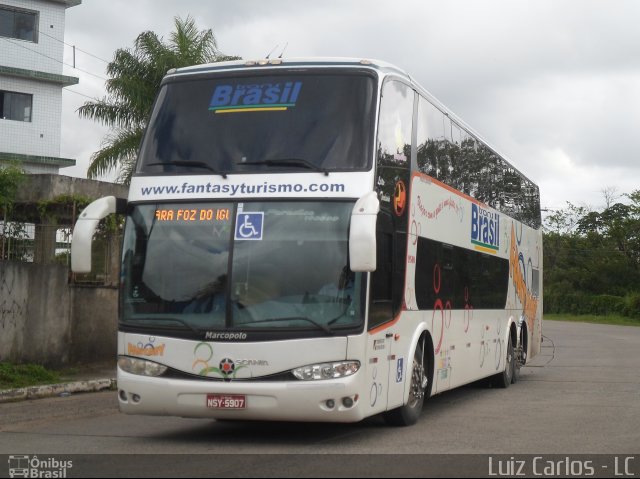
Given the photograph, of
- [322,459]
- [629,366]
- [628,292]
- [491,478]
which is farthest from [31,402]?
[628,292]

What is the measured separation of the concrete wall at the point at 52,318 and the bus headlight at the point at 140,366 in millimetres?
6500

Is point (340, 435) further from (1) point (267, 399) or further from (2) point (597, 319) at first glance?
(2) point (597, 319)

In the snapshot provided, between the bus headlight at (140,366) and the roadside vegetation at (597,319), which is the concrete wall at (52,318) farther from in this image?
the roadside vegetation at (597,319)

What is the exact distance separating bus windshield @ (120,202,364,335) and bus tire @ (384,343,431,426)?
212 centimetres

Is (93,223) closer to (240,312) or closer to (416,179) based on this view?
(240,312)

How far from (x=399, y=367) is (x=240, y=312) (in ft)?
7.25

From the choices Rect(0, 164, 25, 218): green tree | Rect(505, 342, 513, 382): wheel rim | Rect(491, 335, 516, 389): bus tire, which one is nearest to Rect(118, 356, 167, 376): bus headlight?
Rect(0, 164, 25, 218): green tree

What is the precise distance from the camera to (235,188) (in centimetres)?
1048

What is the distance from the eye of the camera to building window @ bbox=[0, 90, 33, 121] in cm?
3888

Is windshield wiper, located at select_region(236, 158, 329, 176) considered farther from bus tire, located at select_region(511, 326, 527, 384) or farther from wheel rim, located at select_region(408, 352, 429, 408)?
bus tire, located at select_region(511, 326, 527, 384)

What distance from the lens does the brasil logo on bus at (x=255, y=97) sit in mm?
10914

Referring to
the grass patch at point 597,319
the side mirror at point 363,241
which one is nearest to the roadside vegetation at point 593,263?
the grass patch at point 597,319

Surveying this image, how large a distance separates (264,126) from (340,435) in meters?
3.41

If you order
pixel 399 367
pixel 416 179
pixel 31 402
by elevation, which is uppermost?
pixel 416 179
